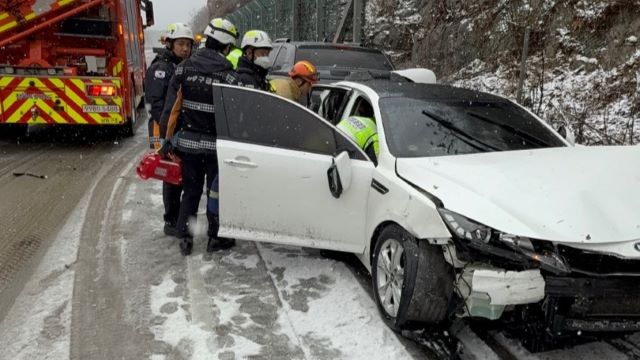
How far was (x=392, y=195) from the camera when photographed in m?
3.27

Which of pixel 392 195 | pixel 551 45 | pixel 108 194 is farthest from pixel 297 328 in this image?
pixel 551 45

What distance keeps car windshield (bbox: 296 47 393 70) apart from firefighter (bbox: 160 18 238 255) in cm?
420

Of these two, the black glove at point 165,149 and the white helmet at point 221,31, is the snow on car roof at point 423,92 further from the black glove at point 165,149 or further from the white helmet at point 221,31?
the black glove at point 165,149

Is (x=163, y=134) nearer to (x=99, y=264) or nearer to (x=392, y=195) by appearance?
(x=99, y=264)

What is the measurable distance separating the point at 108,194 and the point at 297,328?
12.6ft

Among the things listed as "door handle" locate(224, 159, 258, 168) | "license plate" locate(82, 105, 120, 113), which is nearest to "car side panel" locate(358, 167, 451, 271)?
"door handle" locate(224, 159, 258, 168)

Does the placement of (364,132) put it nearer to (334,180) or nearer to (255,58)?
(334,180)

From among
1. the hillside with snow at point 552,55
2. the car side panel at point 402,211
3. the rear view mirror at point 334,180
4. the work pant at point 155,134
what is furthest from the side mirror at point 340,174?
the hillside with snow at point 552,55

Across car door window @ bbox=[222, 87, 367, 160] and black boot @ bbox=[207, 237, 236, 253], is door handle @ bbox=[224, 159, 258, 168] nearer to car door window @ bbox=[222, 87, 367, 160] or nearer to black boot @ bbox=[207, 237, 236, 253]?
car door window @ bbox=[222, 87, 367, 160]

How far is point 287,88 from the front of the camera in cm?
490

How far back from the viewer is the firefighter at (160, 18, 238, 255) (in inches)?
167

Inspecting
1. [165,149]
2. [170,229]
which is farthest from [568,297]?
A: [170,229]

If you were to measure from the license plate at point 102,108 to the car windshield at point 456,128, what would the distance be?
19.7 ft

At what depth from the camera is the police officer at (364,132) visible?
3850 millimetres
